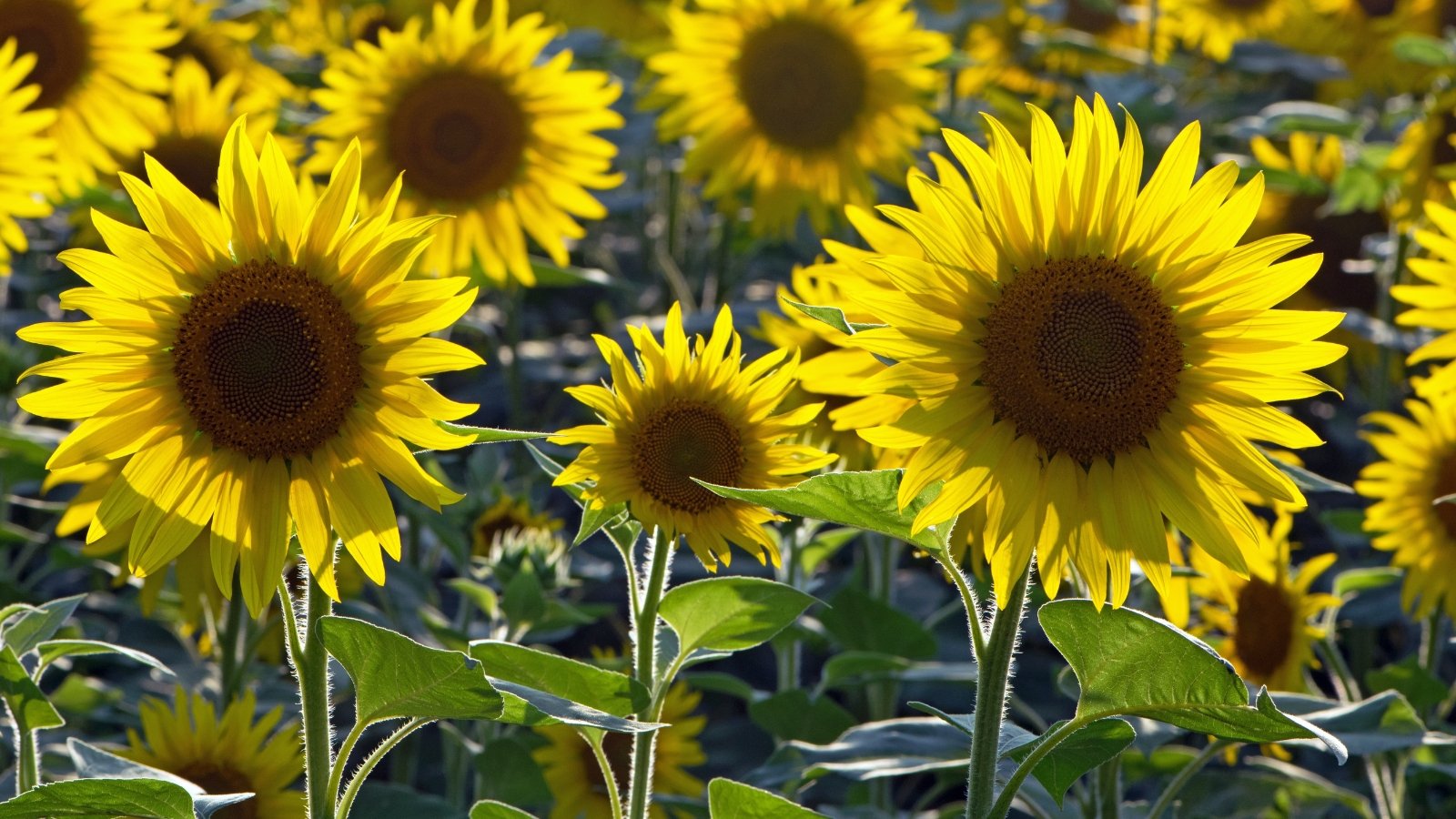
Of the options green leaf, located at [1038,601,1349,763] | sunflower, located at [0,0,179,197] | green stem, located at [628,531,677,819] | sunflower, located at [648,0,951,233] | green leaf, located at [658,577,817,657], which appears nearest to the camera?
green leaf, located at [1038,601,1349,763]

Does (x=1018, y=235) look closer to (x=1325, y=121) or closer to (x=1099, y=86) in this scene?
(x=1325, y=121)

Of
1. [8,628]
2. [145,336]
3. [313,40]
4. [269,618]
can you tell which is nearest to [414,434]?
[145,336]

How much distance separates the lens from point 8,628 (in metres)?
1.72

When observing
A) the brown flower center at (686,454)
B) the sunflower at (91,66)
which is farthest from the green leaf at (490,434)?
the sunflower at (91,66)

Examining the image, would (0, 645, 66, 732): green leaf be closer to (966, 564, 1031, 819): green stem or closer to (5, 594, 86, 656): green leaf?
(5, 594, 86, 656): green leaf

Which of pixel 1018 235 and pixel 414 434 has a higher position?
pixel 1018 235

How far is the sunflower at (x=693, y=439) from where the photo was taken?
71.5 inches

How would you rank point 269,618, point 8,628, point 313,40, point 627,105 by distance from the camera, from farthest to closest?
point 313,40 < point 627,105 < point 269,618 < point 8,628

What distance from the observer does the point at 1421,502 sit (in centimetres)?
285

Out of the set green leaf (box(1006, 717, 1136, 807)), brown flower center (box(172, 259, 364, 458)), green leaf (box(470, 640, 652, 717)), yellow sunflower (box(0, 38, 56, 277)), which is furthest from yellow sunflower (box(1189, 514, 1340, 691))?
yellow sunflower (box(0, 38, 56, 277))

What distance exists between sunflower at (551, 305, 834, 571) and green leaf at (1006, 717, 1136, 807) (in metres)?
0.41

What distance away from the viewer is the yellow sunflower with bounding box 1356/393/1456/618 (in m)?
2.79

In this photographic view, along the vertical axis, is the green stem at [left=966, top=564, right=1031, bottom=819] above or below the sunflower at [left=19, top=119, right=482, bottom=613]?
below

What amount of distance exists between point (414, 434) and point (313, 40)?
3969mm
